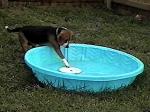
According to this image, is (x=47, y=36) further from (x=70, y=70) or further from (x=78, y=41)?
(x=78, y=41)

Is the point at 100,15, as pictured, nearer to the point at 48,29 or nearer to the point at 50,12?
the point at 50,12

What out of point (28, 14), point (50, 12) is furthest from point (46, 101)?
point (50, 12)

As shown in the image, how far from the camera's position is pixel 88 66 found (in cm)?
616

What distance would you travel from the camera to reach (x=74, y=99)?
4.88 m

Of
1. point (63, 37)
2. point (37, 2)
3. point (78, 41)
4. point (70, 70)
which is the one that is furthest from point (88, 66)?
point (37, 2)

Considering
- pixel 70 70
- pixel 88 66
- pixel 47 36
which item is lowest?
pixel 88 66

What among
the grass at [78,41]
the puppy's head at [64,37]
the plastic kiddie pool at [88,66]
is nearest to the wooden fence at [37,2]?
the grass at [78,41]

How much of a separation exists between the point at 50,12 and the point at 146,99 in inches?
200

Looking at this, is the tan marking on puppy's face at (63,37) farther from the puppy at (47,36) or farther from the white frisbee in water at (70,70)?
the white frisbee in water at (70,70)

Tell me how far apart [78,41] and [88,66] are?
1.41m

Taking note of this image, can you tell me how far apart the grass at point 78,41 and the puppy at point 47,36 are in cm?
32

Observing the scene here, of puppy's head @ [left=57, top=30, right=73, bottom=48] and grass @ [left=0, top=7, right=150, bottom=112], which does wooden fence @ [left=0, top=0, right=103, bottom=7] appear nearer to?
grass @ [left=0, top=7, right=150, bottom=112]

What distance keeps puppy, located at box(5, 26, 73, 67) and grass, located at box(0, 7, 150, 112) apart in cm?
32

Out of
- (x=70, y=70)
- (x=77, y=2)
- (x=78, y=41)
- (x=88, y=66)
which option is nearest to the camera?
(x=70, y=70)
